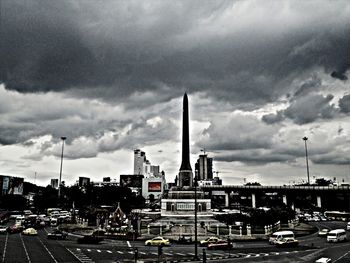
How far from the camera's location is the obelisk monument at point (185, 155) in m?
98.6

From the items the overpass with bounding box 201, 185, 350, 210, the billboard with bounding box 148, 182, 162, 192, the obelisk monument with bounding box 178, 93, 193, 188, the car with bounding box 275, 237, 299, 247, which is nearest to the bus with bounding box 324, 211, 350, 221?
the overpass with bounding box 201, 185, 350, 210

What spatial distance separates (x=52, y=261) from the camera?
109 ft

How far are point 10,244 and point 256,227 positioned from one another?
41.3 meters

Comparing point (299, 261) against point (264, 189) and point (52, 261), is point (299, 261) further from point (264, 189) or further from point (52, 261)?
point (264, 189)

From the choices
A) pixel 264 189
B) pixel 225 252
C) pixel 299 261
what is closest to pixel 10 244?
pixel 225 252

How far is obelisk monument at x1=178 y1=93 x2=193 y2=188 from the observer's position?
98.6 metres

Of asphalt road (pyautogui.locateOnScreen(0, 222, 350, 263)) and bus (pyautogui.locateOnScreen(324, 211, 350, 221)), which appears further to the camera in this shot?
bus (pyautogui.locateOnScreen(324, 211, 350, 221))

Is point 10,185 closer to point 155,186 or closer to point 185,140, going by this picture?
point 155,186

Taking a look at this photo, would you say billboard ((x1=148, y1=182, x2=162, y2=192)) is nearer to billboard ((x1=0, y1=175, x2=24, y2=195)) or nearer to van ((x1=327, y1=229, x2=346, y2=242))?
billboard ((x1=0, y1=175, x2=24, y2=195))

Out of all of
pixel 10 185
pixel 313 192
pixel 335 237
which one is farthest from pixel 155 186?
pixel 335 237

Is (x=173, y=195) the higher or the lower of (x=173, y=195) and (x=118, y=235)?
the higher

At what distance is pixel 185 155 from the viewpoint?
99.5 metres

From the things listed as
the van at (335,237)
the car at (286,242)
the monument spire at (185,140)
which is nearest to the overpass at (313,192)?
the monument spire at (185,140)

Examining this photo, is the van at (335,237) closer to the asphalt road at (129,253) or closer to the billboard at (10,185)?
the asphalt road at (129,253)
